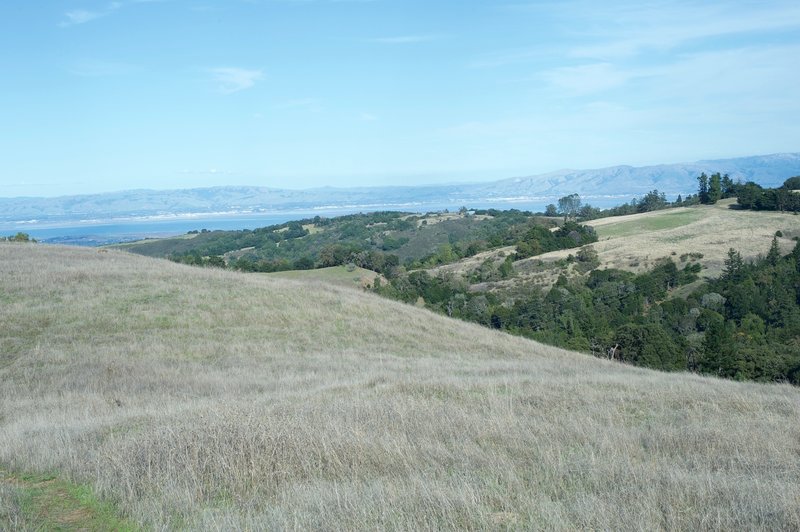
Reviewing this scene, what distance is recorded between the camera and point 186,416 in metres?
9.10

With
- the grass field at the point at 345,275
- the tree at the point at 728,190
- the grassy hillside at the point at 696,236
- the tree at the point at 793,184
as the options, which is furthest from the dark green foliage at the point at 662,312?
the tree at the point at 728,190

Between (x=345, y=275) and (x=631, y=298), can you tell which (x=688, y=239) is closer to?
(x=631, y=298)

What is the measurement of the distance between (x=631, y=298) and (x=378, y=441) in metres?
69.9

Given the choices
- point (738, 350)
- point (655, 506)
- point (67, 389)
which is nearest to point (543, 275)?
point (738, 350)

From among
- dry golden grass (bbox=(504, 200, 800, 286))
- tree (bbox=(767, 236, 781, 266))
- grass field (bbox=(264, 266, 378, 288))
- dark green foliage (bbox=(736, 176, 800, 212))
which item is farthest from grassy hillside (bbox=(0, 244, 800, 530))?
dark green foliage (bbox=(736, 176, 800, 212))

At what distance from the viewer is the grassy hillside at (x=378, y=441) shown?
5.32 meters

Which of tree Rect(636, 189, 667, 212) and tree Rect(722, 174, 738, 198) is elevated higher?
tree Rect(722, 174, 738, 198)

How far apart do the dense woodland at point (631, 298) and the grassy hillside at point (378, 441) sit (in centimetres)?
3205

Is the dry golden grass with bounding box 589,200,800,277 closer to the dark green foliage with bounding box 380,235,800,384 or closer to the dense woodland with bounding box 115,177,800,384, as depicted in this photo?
the dense woodland with bounding box 115,177,800,384

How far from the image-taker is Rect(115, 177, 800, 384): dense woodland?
149 feet

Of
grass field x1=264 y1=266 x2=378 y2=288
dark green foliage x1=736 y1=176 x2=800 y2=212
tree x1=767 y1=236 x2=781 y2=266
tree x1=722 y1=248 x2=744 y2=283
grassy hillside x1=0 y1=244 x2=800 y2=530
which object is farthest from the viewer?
dark green foliage x1=736 y1=176 x2=800 y2=212

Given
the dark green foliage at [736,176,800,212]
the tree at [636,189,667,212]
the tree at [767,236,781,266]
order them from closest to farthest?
the tree at [767,236,781,266], the dark green foliage at [736,176,800,212], the tree at [636,189,667,212]

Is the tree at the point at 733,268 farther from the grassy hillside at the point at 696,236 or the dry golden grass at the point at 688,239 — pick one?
the grassy hillside at the point at 696,236

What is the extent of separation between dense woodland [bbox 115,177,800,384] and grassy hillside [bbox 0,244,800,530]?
105 ft
